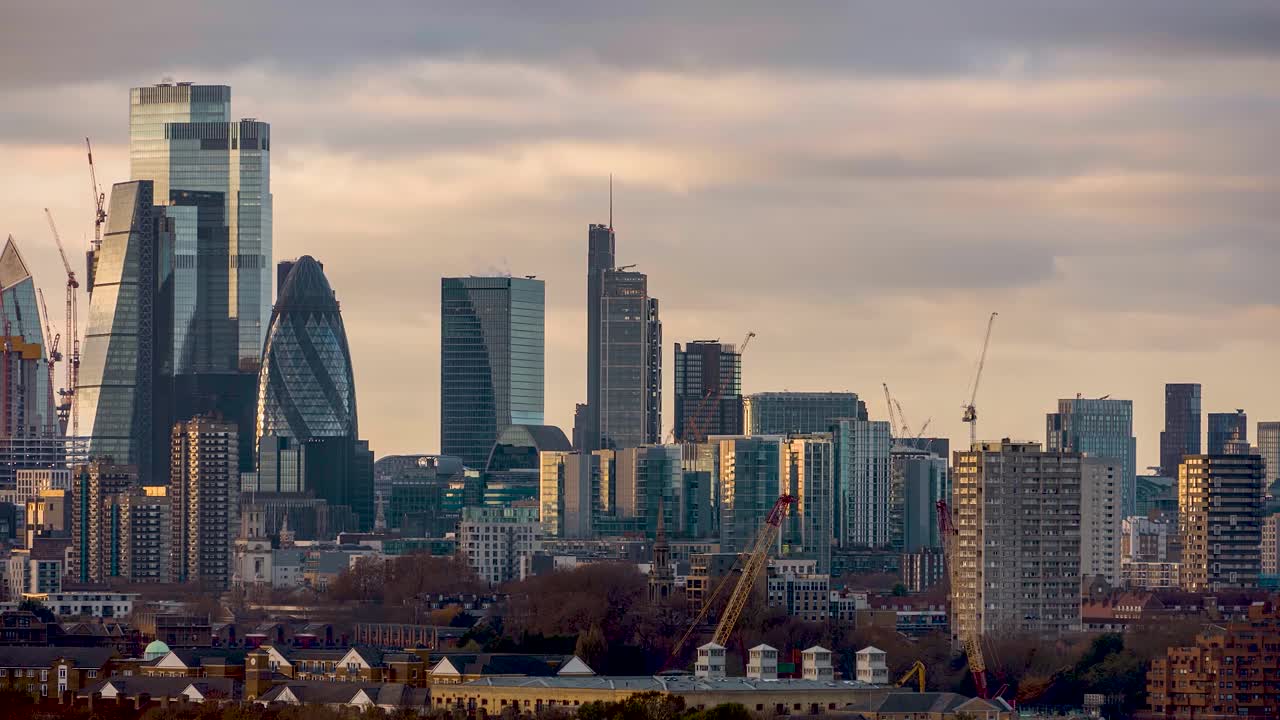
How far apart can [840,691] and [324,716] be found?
27742mm

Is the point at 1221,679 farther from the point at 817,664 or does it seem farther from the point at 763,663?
the point at 763,663

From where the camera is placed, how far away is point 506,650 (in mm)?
194875

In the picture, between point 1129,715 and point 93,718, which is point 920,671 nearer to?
point 1129,715

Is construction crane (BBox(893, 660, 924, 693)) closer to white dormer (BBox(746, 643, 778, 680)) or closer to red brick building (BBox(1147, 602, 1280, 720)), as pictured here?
white dormer (BBox(746, 643, 778, 680))

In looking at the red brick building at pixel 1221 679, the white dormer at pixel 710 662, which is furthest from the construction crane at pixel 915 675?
the red brick building at pixel 1221 679

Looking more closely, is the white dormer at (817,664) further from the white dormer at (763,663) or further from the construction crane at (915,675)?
the construction crane at (915,675)

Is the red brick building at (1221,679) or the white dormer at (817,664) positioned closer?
the red brick building at (1221,679)

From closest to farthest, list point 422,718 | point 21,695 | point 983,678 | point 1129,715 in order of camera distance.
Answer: point 422,718 → point 21,695 → point 1129,715 → point 983,678

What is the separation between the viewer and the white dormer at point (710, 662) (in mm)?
178375

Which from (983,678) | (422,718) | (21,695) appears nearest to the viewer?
(422,718)

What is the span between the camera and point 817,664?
182 m

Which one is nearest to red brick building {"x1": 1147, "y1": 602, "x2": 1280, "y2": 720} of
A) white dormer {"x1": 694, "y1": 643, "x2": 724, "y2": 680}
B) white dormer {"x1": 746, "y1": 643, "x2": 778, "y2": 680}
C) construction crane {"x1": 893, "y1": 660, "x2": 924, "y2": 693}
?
construction crane {"x1": 893, "y1": 660, "x2": 924, "y2": 693}

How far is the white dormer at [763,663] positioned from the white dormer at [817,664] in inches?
64.8

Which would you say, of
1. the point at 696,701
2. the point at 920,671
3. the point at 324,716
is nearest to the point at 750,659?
the point at 920,671
